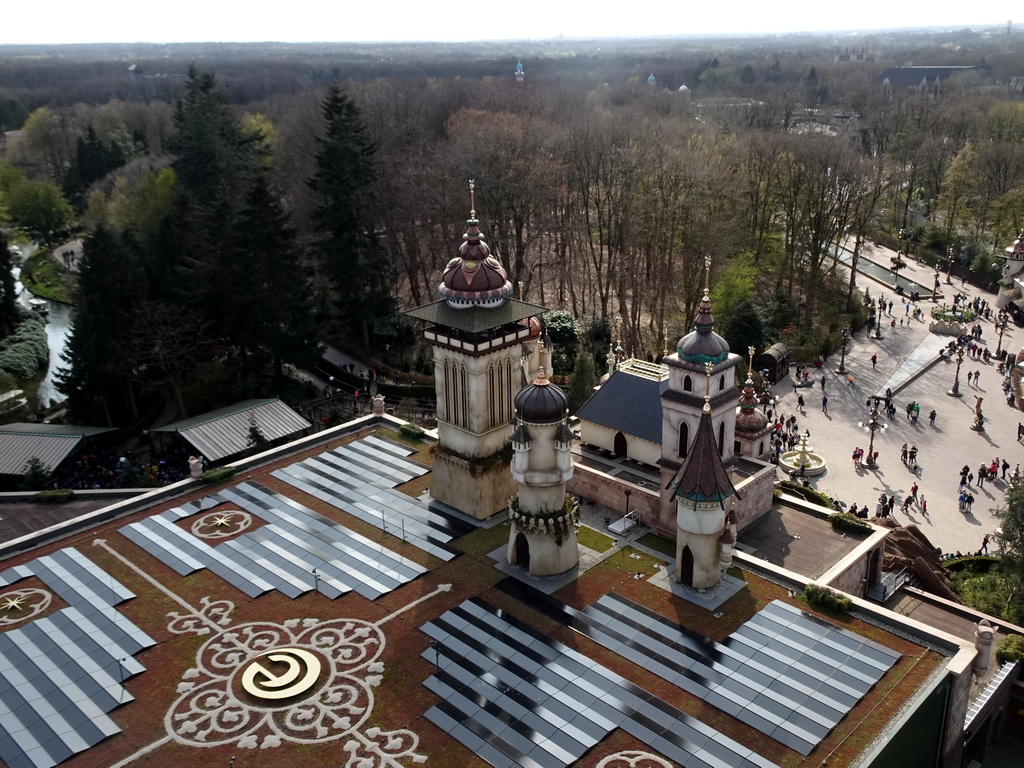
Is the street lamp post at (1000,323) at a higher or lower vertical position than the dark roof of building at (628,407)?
lower

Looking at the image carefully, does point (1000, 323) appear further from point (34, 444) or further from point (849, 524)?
point (34, 444)

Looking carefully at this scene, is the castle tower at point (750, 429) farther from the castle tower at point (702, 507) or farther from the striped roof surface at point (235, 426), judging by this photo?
the striped roof surface at point (235, 426)

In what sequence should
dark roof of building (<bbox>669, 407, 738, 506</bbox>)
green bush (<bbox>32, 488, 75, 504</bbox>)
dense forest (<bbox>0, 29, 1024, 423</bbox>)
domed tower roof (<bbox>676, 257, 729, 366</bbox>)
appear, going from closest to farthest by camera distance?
dark roof of building (<bbox>669, 407, 738, 506</bbox>) < domed tower roof (<bbox>676, 257, 729, 366</bbox>) < green bush (<bbox>32, 488, 75, 504</bbox>) < dense forest (<bbox>0, 29, 1024, 423</bbox>)

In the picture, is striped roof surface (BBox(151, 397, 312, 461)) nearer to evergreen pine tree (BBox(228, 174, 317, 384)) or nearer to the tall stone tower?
evergreen pine tree (BBox(228, 174, 317, 384))

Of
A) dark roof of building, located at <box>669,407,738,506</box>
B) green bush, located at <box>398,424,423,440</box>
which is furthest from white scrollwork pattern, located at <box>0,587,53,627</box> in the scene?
dark roof of building, located at <box>669,407,738,506</box>

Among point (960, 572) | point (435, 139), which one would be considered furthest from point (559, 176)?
point (960, 572)

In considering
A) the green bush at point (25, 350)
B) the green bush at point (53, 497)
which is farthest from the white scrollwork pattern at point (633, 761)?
the green bush at point (25, 350)
